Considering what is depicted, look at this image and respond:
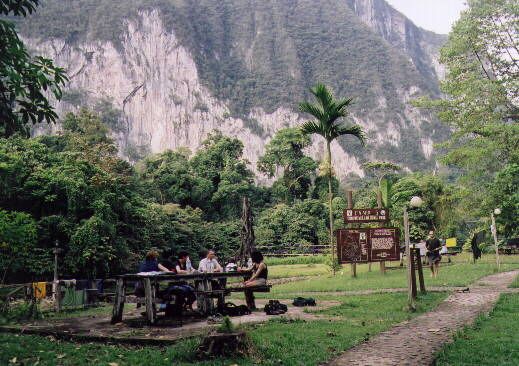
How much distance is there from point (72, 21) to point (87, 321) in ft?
555

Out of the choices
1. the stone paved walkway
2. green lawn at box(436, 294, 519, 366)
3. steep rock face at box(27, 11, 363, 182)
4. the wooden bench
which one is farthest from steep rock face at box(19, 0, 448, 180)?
green lawn at box(436, 294, 519, 366)

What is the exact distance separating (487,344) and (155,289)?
554 centimetres

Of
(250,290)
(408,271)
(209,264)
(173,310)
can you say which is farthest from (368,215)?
(173,310)

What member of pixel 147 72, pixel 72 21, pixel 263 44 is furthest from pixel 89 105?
pixel 263 44

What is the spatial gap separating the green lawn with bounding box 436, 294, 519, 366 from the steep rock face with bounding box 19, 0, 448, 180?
121 metres

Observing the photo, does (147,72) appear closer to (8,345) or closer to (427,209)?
(427,209)

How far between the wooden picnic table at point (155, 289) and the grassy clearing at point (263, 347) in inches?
52.5

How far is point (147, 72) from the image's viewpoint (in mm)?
155125

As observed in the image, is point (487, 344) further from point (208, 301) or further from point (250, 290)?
point (208, 301)

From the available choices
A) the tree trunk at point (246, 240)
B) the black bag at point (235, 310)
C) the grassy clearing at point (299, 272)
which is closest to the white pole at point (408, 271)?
the black bag at point (235, 310)

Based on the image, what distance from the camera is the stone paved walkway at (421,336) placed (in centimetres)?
572

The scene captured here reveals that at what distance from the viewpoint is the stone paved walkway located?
572 cm

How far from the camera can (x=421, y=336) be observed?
7.03 metres

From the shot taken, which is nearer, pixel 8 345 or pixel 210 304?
pixel 8 345
